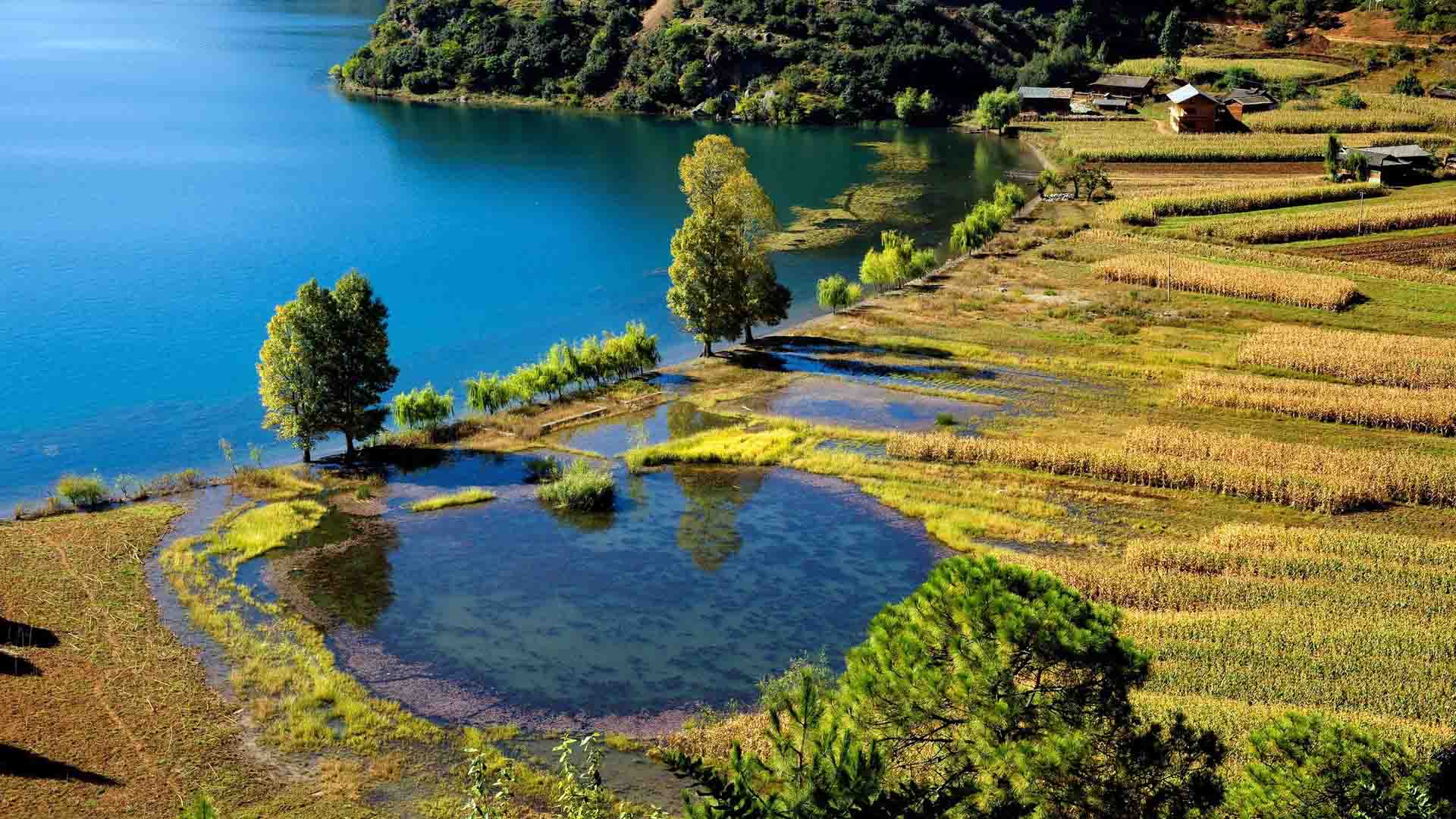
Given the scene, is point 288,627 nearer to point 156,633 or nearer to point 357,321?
point 156,633

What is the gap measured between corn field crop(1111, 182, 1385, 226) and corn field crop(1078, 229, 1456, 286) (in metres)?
6.37

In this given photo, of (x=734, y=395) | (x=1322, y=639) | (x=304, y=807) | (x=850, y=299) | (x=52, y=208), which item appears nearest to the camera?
(x=304, y=807)

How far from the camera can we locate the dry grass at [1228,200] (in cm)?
10581

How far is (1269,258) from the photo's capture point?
297 ft

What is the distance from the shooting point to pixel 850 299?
8400 cm

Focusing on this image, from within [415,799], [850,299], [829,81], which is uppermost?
[829,81]

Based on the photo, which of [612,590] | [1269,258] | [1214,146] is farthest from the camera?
[1214,146]

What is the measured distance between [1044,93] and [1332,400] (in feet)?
363

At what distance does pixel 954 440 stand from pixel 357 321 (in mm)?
30256

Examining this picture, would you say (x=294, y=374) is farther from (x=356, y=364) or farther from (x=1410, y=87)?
(x=1410, y=87)

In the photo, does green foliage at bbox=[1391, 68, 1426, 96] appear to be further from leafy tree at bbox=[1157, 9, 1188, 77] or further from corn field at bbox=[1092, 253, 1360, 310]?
corn field at bbox=[1092, 253, 1360, 310]

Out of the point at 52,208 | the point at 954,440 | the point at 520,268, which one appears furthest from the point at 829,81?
the point at 954,440

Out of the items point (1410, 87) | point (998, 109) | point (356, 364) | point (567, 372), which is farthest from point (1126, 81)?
point (356, 364)

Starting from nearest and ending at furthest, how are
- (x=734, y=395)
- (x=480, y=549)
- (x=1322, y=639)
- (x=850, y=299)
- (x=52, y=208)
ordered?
(x=1322, y=639), (x=480, y=549), (x=734, y=395), (x=850, y=299), (x=52, y=208)
